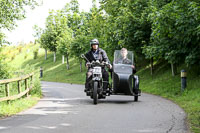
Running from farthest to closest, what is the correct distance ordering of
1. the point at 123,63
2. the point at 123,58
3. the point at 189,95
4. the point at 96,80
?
the point at 189,95 < the point at 123,58 < the point at 123,63 < the point at 96,80

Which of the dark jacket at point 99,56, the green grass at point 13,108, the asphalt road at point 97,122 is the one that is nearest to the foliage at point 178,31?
the dark jacket at point 99,56

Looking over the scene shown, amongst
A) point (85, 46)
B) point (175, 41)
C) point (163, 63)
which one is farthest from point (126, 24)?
point (85, 46)

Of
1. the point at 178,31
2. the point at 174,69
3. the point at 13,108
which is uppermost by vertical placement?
the point at 178,31

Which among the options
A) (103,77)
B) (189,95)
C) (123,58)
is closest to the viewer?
(103,77)

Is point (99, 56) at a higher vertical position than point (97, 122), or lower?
higher

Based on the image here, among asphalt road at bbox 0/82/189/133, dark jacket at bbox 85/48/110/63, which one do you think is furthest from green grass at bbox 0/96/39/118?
dark jacket at bbox 85/48/110/63

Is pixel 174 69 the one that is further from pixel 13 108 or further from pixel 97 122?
pixel 97 122

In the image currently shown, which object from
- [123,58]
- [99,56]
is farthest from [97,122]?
[123,58]

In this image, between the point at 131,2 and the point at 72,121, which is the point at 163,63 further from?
the point at 72,121

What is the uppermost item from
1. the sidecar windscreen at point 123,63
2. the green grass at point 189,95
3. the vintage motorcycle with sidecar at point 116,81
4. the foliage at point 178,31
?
the foliage at point 178,31

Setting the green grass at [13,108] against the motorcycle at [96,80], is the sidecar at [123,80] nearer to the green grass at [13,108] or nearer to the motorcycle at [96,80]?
the motorcycle at [96,80]

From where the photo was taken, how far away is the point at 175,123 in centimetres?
696

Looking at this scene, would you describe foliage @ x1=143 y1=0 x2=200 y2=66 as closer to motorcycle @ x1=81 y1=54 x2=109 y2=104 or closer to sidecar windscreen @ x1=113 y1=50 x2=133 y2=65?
sidecar windscreen @ x1=113 y1=50 x2=133 y2=65

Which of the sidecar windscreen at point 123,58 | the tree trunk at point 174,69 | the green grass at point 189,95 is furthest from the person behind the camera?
the tree trunk at point 174,69
